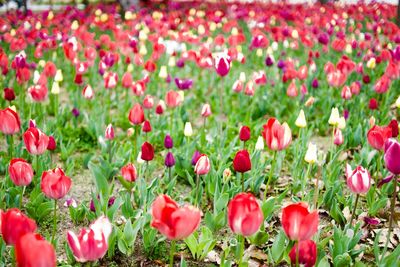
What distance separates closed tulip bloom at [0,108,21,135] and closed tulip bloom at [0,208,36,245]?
1065mm

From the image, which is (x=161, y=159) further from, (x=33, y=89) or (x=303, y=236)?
(x=303, y=236)

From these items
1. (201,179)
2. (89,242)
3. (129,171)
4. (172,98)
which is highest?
(89,242)

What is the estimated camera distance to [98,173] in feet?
9.83

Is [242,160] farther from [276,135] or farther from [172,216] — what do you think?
[172,216]

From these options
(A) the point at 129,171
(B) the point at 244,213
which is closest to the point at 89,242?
(B) the point at 244,213

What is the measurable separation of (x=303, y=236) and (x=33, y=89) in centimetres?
262

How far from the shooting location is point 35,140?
2496mm

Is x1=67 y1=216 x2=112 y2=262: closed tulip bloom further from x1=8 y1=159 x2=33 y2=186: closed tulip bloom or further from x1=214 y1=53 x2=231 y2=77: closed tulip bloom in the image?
x1=214 y1=53 x2=231 y2=77: closed tulip bloom

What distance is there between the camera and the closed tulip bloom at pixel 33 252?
1.31 m

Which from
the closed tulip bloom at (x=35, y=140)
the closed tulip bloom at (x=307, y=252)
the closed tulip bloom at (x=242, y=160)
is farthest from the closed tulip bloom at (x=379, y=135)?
the closed tulip bloom at (x=35, y=140)

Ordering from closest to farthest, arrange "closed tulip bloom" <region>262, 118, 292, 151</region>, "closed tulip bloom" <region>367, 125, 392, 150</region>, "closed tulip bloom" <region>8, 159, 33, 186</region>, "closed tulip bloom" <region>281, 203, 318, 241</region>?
"closed tulip bloom" <region>281, 203, 318, 241</region>, "closed tulip bloom" <region>8, 159, 33, 186</region>, "closed tulip bloom" <region>262, 118, 292, 151</region>, "closed tulip bloom" <region>367, 125, 392, 150</region>

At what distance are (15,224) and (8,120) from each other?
44.6 inches

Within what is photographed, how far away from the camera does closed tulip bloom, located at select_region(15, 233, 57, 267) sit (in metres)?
1.31

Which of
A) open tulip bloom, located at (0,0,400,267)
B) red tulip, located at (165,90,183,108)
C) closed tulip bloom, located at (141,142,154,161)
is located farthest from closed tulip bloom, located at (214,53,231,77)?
closed tulip bloom, located at (141,142,154,161)
